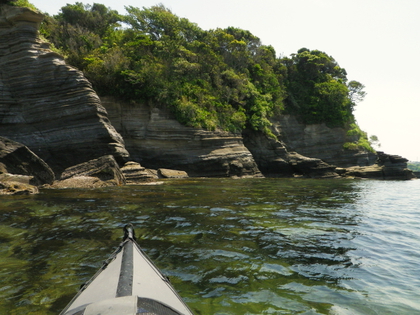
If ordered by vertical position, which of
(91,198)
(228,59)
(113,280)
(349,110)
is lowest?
(91,198)

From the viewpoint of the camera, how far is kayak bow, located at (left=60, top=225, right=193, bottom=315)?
82.0 inches

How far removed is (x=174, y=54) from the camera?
93.9ft

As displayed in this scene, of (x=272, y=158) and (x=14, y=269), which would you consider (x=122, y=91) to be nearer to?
(x=272, y=158)

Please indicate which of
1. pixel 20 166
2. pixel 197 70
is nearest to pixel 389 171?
pixel 197 70

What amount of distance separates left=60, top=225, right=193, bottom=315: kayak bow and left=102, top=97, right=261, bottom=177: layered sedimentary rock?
20.1m

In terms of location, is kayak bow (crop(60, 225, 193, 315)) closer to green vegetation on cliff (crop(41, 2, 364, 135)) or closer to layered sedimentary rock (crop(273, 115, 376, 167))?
green vegetation on cliff (crop(41, 2, 364, 135))

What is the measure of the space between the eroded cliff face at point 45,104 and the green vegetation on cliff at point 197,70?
4.88m

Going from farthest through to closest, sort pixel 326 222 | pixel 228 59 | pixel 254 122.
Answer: pixel 228 59 < pixel 254 122 < pixel 326 222

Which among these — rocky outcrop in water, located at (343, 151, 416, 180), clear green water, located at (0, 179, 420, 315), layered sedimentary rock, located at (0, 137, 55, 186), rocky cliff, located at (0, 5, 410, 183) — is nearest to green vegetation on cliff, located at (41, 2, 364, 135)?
rocky cliff, located at (0, 5, 410, 183)

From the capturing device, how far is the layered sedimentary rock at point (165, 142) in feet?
75.4

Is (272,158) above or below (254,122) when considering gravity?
below

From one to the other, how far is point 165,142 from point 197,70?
10.0 meters

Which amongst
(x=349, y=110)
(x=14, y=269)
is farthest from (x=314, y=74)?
(x=14, y=269)

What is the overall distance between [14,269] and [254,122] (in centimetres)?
2859
